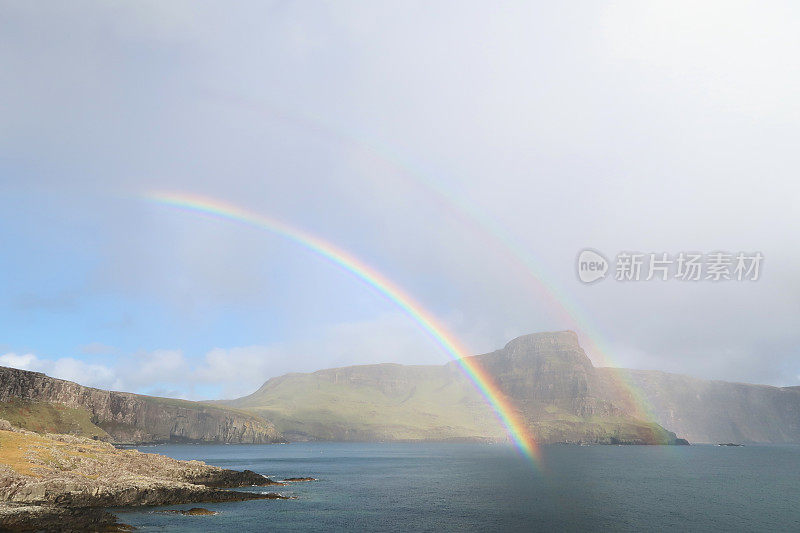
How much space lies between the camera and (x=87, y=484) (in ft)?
254

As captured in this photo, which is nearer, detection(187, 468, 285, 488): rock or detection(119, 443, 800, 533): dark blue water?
detection(119, 443, 800, 533): dark blue water

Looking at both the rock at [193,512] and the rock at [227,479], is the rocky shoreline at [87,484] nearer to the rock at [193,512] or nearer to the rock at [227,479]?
the rock at [227,479]

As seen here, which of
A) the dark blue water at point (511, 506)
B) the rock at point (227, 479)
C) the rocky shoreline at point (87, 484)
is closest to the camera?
the rocky shoreline at point (87, 484)

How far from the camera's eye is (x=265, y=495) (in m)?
97.1

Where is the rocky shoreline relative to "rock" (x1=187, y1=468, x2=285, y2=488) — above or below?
above

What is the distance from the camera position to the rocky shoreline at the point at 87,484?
205 ft

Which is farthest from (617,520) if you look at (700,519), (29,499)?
(29,499)

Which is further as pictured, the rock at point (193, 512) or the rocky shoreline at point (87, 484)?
the rock at point (193, 512)

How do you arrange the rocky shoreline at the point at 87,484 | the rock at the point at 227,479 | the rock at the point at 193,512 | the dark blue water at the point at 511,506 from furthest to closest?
the rock at the point at 227,479 → the rock at the point at 193,512 → the dark blue water at the point at 511,506 → the rocky shoreline at the point at 87,484

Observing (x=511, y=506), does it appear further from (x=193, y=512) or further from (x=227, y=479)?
(x=227, y=479)

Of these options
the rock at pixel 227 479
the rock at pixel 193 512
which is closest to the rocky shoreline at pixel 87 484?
the rock at pixel 227 479

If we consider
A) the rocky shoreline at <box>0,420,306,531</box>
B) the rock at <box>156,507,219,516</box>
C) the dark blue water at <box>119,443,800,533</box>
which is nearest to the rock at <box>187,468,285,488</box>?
the rocky shoreline at <box>0,420,306,531</box>

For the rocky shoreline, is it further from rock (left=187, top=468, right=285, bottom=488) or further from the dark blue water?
the dark blue water

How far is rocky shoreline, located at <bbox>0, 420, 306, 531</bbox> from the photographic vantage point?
205ft
